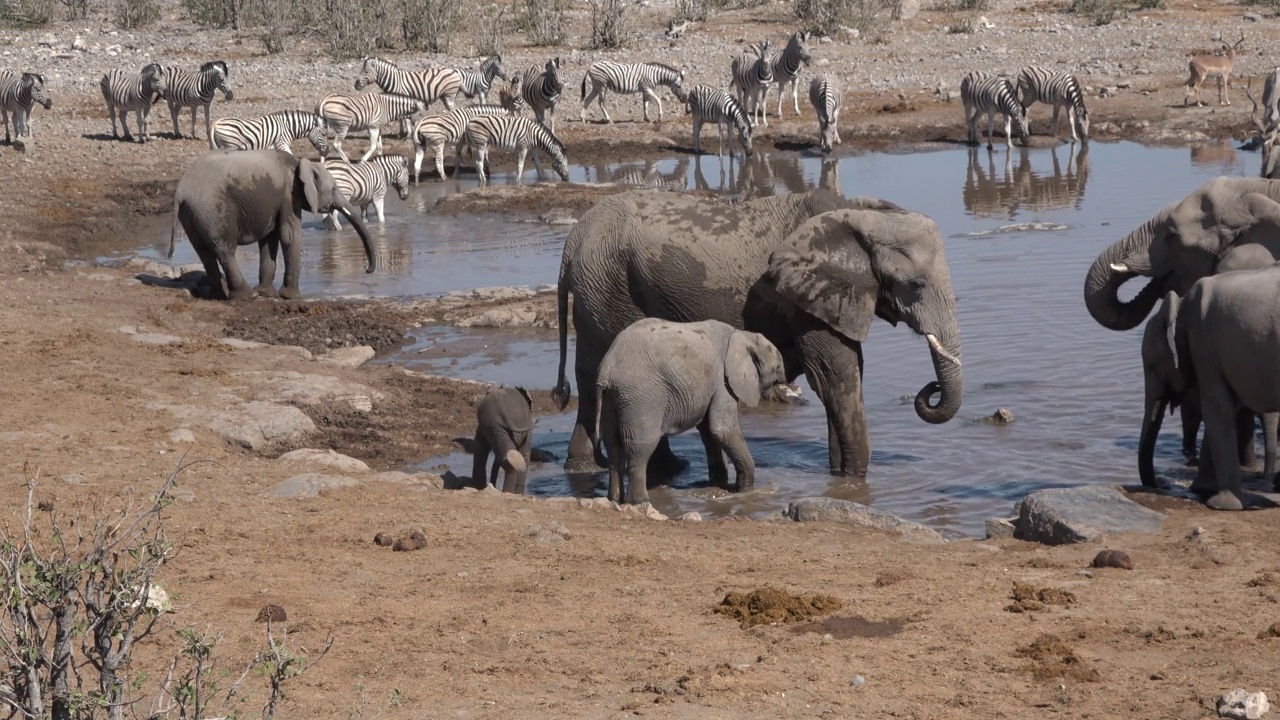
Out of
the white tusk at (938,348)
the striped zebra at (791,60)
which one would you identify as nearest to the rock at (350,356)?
the white tusk at (938,348)

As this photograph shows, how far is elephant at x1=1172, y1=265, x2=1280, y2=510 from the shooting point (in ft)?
25.5

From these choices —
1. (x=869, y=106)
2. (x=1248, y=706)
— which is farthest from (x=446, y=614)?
(x=869, y=106)

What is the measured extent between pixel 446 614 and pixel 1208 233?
5580 millimetres

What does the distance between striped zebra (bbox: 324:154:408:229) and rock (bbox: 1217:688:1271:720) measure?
15.4m

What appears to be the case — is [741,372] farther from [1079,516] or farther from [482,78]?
[482,78]

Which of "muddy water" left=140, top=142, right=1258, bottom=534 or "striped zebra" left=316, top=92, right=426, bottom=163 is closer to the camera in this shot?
"muddy water" left=140, top=142, right=1258, bottom=534

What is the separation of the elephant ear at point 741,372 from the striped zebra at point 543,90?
1968cm

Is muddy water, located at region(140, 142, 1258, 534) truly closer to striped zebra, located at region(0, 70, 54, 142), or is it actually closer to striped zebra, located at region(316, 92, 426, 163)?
striped zebra, located at region(316, 92, 426, 163)

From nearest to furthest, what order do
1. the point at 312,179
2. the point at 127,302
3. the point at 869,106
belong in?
the point at 127,302 < the point at 312,179 < the point at 869,106

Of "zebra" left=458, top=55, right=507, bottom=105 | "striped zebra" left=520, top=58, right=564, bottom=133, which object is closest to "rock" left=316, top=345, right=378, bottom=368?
"striped zebra" left=520, top=58, right=564, bottom=133

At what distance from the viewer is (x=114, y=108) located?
26.4 metres

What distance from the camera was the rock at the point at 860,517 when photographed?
772cm

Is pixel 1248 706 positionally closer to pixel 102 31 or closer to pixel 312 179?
pixel 312 179

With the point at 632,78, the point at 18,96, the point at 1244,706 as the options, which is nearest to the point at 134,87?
the point at 18,96
